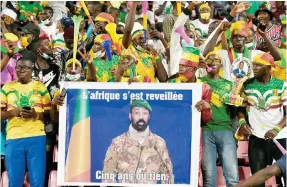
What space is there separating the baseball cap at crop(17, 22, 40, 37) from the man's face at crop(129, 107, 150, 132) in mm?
2663

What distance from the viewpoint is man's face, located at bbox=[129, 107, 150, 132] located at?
27.4 feet

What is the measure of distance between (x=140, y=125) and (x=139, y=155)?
302mm

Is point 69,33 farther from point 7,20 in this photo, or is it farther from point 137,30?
point 7,20

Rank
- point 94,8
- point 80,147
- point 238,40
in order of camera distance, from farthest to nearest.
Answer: point 94,8 → point 238,40 → point 80,147

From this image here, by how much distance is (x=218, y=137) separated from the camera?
8.87 metres

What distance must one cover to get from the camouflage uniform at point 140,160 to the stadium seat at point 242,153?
Answer: 132 centimetres

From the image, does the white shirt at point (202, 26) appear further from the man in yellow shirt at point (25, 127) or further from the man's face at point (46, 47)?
the man in yellow shirt at point (25, 127)

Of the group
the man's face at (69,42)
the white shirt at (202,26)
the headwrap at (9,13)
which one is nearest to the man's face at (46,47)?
the man's face at (69,42)

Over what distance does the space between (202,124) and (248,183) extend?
1.32 meters

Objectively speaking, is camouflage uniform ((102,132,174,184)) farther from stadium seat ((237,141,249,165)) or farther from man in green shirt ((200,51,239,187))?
stadium seat ((237,141,249,165))

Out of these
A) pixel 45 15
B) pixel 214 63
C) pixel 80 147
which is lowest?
pixel 80 147

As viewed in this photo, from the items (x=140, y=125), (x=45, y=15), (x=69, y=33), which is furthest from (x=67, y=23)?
(x=45, y=15)

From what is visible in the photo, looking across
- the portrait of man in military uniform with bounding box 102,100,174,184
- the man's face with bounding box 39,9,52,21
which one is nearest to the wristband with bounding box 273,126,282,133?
the portrait of man in military uniform with bounding box 102,100,174,184

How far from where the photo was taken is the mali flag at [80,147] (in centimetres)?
835
